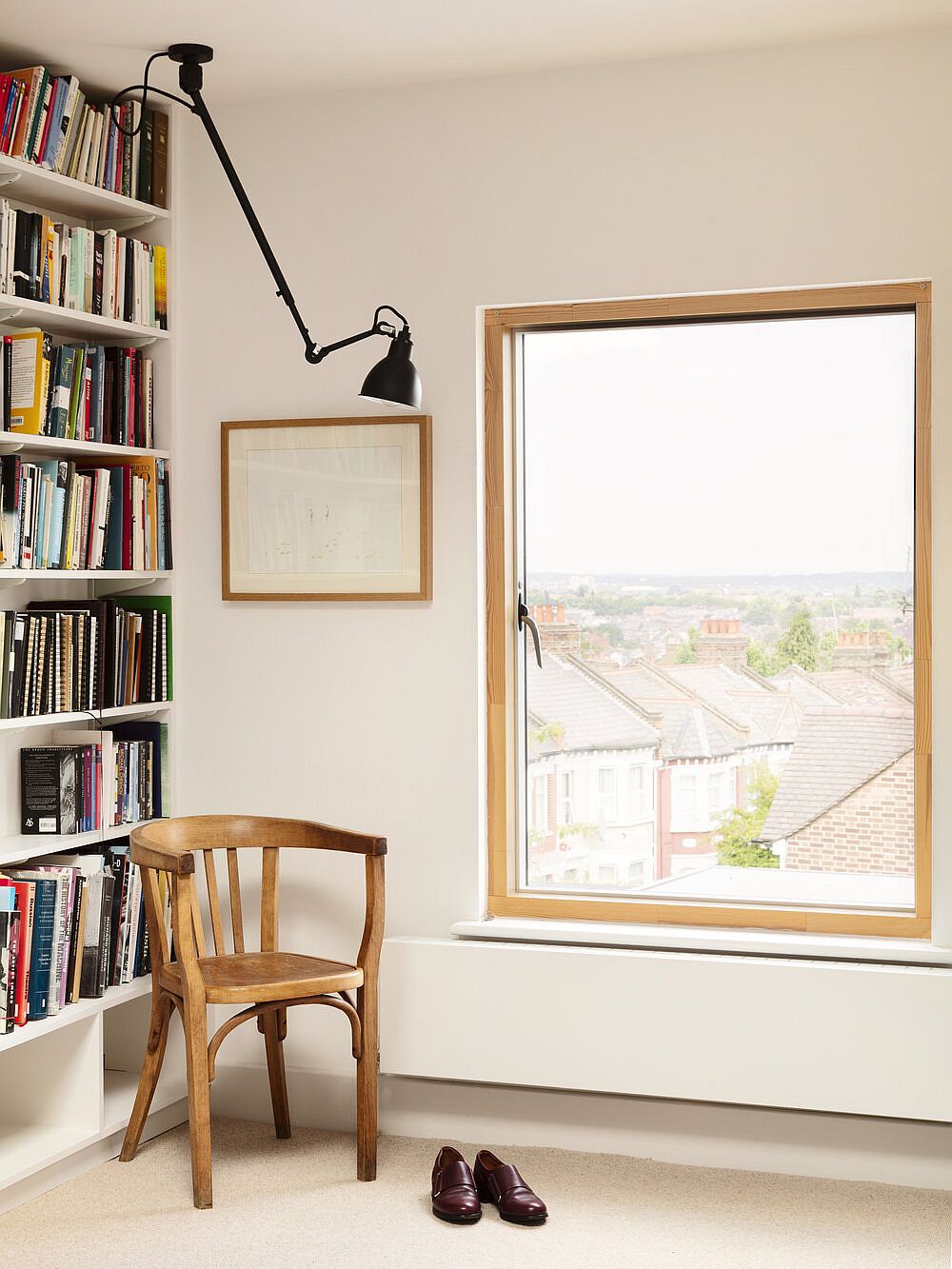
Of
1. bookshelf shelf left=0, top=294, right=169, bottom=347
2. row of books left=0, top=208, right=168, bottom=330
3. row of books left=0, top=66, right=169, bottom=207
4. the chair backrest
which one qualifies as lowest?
the chair backrest

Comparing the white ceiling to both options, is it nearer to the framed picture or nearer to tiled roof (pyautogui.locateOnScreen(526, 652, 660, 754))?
the framed picture

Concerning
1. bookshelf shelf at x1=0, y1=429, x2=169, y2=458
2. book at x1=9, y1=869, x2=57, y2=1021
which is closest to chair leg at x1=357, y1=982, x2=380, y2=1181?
book at x1=9, y1=869, x2=57, y2=1021

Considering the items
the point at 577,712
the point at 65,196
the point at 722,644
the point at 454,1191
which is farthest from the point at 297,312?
the point at 454,1191

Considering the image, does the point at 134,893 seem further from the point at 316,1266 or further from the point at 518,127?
the point at 518,127

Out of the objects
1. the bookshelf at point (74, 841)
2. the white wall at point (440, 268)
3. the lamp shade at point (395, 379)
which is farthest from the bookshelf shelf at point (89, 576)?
the lamp shade at point (395, 379)

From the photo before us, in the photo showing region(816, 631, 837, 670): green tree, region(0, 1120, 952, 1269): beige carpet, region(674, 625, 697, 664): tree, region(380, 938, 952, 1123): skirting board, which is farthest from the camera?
region(674, 625, 697, 664): tree

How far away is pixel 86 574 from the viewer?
315 centimetres

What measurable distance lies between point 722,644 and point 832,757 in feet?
1.25

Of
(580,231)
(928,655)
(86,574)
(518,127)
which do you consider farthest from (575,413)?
(86,574)

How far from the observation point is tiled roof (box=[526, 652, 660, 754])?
3.28 metres

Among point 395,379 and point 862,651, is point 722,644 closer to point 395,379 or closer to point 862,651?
point 862,651

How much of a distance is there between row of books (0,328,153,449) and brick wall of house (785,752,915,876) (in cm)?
202

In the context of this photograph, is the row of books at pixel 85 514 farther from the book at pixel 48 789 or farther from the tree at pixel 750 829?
the tree at pixel 750 829

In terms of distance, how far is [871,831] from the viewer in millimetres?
3088
